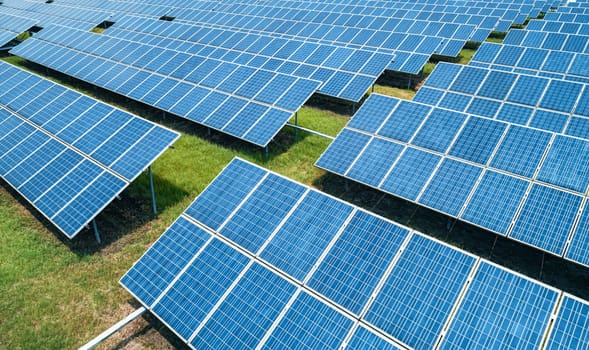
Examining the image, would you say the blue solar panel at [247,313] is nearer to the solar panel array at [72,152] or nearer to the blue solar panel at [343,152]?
the solar panel array at [72,152]

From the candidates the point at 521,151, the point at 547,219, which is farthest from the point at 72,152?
the point at 547,219

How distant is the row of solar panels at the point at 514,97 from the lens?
15.7 meters

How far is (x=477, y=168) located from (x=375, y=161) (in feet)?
10.7

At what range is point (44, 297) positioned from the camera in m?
10.9

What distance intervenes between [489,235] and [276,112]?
985 centimetres

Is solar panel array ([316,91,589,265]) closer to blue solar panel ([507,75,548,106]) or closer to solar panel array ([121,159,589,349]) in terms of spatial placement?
solar panel array ([121,159,589,349])

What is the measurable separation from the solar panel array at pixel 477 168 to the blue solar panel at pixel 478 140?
0.03 m

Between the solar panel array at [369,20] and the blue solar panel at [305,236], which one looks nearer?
the blue solar panel at [305,236]

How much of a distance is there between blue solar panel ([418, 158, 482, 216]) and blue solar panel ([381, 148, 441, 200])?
10.5 inches

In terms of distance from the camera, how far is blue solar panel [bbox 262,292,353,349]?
25.7ft

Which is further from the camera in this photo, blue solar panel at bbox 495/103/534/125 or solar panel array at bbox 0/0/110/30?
solar panel array at bbox 0/0/110/30

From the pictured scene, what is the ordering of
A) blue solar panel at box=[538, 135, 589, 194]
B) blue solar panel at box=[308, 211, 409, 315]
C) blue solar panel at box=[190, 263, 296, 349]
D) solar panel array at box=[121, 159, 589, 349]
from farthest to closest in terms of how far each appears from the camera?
1. blue solar panel at box=[538, 135, 589, 194]
2. blue solar panel at box=[308, 211, 409, 315]
3. blue solar panel at box=[190, 263, 296, 349]
4. solar panel array at box=[121, 159, 589, 349]

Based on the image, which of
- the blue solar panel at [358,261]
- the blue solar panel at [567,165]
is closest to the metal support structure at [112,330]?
the blue solar panel at [358,261]

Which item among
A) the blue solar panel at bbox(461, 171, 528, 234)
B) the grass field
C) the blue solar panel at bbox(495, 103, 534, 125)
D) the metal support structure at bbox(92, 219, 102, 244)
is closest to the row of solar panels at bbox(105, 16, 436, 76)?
the grass field
